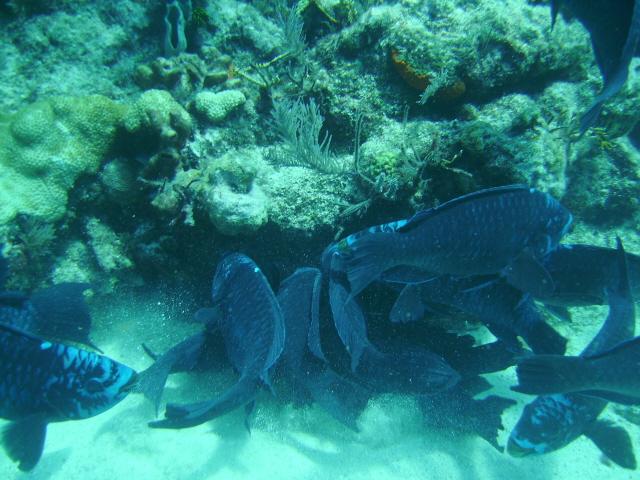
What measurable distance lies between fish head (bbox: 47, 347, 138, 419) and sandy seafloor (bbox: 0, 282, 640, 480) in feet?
1.99

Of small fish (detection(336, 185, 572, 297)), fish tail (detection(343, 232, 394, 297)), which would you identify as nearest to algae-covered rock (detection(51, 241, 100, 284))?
small fish (detection(336, 185, 572, 297))

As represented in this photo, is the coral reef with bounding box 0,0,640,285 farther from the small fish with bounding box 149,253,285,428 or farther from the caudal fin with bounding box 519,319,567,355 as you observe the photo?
the caudal fin with bounding box 519,319,567,355

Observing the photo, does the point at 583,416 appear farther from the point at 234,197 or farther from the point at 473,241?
the point at 234,197

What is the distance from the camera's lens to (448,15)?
382 cm

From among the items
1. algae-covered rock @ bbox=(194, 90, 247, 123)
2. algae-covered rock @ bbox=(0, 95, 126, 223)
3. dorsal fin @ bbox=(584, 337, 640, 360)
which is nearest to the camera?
dorsal fin @ bbox=(584, 337, 640, 360)

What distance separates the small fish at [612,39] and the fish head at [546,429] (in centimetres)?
260

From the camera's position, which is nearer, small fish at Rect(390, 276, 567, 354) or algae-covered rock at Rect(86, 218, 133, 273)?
small fish at Rect(390, 276, 567, 354)

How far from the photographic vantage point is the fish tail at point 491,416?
3051 mm

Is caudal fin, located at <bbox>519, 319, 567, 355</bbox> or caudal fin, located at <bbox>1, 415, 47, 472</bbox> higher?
caudal fin, located at <bbox>519, 319, 567, 355</bbox>

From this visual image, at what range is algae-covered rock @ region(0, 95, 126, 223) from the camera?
315 centimetres

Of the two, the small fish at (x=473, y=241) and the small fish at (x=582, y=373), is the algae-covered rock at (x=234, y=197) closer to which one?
the small fish at (x=473, y=241)

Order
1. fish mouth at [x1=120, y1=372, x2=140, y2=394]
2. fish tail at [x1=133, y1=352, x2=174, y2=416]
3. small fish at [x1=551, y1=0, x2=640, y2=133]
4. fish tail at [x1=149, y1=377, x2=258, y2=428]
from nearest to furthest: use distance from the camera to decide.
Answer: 1. small fish at [x1=551, y1=0, x2=640, y2=133]
2. fish tail at [x1=149, y1=377, x2=258, y2=428]
3. fish mouth at [x1=120, y1=372, x2=140, y2=394]
4. fish tail at [x1=133, y1=352, x2=174, y2=416]

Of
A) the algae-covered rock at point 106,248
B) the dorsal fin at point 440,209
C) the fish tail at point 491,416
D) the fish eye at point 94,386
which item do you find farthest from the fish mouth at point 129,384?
the fish tail at point 491,416

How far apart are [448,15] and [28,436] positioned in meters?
5.54
